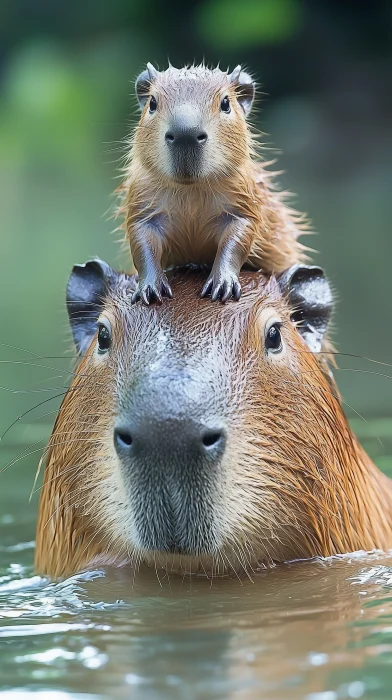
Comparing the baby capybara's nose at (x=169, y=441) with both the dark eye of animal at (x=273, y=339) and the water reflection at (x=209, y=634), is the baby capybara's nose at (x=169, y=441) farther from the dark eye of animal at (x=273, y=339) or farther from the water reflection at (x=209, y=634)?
the dark eye of animal at (x=273, y=339)

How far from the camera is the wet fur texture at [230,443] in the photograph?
4.12 metres

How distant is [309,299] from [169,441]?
1.40 meters

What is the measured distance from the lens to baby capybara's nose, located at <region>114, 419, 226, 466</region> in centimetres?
381

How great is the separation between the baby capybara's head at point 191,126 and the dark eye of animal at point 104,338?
60cm

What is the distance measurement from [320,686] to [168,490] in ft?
3.24

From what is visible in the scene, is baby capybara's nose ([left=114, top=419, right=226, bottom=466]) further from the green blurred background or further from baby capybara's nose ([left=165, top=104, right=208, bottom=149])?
the green blurred background

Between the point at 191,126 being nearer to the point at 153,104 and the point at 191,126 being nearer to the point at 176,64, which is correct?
the point at 153,104

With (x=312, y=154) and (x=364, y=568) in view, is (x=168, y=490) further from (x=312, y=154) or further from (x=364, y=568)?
(x=312, y=154)

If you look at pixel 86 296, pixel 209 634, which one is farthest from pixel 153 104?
pixel 209 634

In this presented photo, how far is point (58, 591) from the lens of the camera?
4.48m

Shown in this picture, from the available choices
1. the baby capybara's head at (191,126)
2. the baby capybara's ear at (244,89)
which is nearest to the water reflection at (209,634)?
the baby capybara's head at (191,126)

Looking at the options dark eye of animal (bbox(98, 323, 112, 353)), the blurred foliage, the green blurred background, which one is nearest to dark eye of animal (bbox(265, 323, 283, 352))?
dark eye of animal (bbox(98, 323, 112, 353))

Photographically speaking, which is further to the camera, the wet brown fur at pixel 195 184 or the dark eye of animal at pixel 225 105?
the dark eye of animal at pixel 225 105

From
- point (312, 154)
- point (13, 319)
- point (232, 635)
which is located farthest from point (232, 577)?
point (312, 154)
